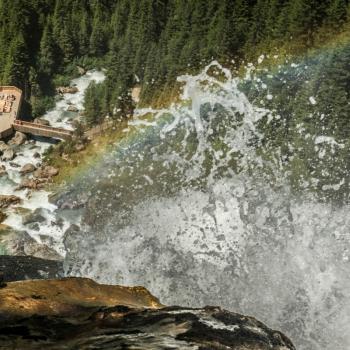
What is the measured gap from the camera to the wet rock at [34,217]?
51.6 meters

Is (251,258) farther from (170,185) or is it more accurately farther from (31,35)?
(31,35)

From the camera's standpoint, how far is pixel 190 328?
13109 mm

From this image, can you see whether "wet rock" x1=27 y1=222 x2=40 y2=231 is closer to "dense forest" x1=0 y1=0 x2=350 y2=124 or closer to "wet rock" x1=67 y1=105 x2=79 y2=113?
"dense forest" x1=0 y1=0 x2=350 y2=124

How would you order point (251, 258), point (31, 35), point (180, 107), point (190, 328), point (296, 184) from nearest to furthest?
1. point (190, 328)
2. point (251, 258)
3. point (296, 184)
4. point (180, 107)
5. point (31, 35)

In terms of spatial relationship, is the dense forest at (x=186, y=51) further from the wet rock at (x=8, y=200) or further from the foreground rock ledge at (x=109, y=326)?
the foreground rock ledge at (x=109, y=326)

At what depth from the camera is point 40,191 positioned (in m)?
56.2

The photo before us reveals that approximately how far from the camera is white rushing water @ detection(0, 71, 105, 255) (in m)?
51.0

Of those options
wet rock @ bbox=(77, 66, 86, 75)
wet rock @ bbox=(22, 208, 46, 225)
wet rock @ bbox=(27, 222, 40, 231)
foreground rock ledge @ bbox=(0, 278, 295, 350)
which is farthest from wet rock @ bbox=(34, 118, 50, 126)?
foreground rock ledge @ bbox=(0, 278, 295, 350)

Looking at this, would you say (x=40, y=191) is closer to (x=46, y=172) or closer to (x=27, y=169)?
(x=46, y=172)

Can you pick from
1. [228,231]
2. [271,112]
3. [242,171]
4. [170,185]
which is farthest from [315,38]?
[228,231]

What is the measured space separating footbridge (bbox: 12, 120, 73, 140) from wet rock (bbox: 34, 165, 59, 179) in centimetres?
504

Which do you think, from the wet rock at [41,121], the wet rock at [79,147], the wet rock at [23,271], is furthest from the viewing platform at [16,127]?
the wet rock at [23,271]

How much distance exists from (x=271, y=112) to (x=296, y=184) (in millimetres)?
11692

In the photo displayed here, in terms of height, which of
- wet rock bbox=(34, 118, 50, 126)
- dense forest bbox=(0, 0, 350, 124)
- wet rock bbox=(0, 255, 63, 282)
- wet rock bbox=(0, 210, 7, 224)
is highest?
dense forest bbox=(0, 0, 350, 124)
